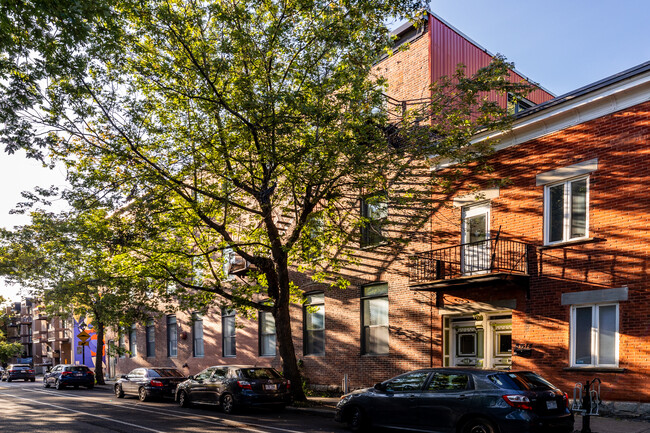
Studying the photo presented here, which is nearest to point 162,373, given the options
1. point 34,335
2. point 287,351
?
point 287,351

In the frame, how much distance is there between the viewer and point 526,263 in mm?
15289

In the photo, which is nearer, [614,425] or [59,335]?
[614,425]

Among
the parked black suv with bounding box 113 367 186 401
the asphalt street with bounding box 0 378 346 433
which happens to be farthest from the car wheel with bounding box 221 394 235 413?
the parked black suv with bounding box 113 367 186 401

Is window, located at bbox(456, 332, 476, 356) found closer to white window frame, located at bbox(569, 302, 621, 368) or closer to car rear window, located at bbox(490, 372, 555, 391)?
white window frame, located at bbox(569, 302, 621, 368)

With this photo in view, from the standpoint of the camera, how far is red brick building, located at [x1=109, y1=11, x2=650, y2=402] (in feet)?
43.7

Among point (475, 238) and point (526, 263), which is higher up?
point (475, 238)

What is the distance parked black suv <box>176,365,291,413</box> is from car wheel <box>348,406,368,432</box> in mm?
4218

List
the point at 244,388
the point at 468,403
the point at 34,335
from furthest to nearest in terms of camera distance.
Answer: the point at 34,335, the point at 244,388, the point at 468,403

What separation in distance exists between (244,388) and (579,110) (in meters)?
11.4

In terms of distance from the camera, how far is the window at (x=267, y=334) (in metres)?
24.8

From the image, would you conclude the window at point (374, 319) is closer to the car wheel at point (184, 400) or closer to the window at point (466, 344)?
the window at point (466, 344)

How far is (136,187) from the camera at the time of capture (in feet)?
49.7

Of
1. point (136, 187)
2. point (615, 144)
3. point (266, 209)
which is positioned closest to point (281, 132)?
point (266, 209)

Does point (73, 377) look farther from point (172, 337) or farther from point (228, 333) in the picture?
point (228, 333)
